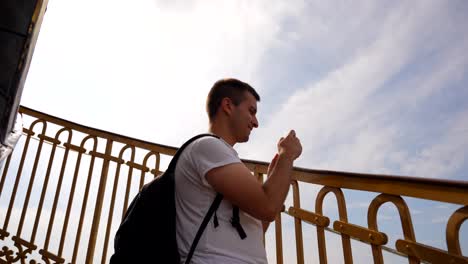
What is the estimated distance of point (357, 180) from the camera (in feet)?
5.46

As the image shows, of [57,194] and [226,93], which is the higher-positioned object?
[226,93]

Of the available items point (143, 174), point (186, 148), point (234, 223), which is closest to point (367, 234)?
point (234, 223)

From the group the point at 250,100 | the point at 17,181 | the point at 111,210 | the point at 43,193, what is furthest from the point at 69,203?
the point at 250,100

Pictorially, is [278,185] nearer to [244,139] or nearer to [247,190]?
[247,190]

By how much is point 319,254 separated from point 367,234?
32 centimetres

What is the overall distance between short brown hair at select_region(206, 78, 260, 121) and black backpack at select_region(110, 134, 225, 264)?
1.85 feet

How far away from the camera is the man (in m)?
1.22

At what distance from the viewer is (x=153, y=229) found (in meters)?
1.26

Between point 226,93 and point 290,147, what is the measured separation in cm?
55

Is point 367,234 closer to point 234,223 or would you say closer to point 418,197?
point 418,197

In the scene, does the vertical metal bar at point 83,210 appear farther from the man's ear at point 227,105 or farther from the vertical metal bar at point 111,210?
the man's ear at point 227,105

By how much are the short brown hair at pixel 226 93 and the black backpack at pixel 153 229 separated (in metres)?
0.56

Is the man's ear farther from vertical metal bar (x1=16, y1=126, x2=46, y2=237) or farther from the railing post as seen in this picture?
vertical metal bar (x1=16, y1=126, x2=46, y2=237)

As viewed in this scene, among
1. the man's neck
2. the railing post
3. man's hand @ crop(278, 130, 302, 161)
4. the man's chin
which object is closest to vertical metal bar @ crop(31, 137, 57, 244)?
the railing post
